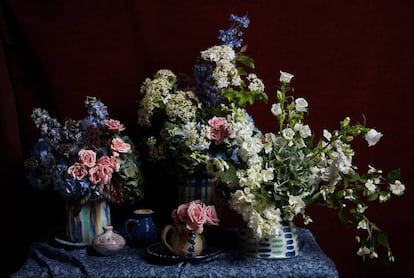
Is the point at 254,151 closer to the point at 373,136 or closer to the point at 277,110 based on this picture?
the point at 277,110

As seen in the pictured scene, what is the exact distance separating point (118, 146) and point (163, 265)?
0.37m

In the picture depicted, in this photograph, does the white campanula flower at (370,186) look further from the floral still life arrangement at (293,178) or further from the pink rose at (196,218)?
the pink rose at (196,218)

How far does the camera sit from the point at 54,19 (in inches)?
76.1

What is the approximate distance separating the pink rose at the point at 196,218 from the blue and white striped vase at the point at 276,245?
144 millimetres

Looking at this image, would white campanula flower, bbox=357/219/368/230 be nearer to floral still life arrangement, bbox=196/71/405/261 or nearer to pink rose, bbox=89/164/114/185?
floral still life arrangement, bbox=196/71/405/261

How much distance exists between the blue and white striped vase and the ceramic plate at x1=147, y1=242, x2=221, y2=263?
3.8 inches

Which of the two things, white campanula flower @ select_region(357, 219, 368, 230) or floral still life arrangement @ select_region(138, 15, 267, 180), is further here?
floral still life arrangement @ select_region(138, 15, 267, 180)

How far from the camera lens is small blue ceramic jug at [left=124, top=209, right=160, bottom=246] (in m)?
1.69

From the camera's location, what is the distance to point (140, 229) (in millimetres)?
1694

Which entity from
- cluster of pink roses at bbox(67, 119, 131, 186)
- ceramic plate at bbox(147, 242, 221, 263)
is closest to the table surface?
ceramic plate at bbox(147, 242, 221, 263)

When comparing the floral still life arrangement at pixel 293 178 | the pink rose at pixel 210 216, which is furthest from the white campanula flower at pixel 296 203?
the pink rose at pixel 210 216

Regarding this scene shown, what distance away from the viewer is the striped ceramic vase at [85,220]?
1688mm

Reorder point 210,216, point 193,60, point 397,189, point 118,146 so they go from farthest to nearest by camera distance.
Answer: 1. point 193,60
2. point 118,146
3. point 210,216
4. point 397,189

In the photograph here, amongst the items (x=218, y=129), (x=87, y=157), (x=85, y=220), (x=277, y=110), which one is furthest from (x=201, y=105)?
(x=85, y=220)
